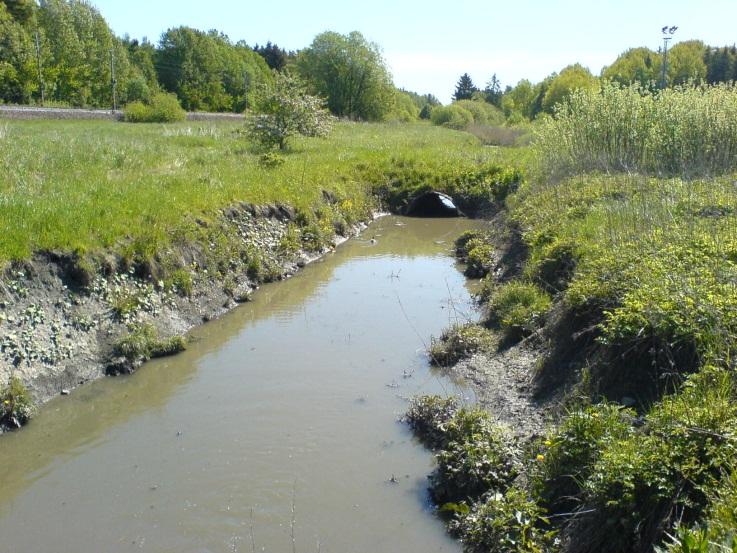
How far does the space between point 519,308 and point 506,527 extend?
216 inches

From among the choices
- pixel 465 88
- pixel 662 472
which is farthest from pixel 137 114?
pixel 465 88

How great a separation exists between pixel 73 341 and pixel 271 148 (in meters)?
17.7

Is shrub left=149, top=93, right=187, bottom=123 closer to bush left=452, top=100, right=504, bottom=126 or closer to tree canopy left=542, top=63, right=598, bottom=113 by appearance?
tree canopy left=542, top=63, right=598, bottom=113

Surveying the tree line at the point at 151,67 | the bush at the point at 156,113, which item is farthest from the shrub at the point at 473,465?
the tree line at the point at 151,67

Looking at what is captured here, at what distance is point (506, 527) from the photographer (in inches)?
232

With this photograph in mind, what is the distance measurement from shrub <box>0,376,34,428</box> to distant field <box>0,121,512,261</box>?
2.09m

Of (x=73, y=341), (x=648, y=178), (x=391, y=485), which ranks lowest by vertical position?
(x=391, y=485)

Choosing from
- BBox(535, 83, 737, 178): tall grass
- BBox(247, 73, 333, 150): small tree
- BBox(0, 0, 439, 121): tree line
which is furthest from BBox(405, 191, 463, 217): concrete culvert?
BBox(0, 0, 439, 121): tree line

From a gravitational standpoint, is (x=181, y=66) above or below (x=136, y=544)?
above

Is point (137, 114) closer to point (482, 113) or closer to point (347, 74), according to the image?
point (347, 74)

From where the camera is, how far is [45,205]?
12.2 meters

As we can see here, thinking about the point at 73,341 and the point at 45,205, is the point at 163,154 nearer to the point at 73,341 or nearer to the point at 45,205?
the point at 45,205

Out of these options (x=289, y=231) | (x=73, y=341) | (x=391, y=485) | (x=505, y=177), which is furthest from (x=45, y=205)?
(x=505, y=177)

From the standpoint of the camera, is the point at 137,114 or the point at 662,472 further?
the point at 137,114
